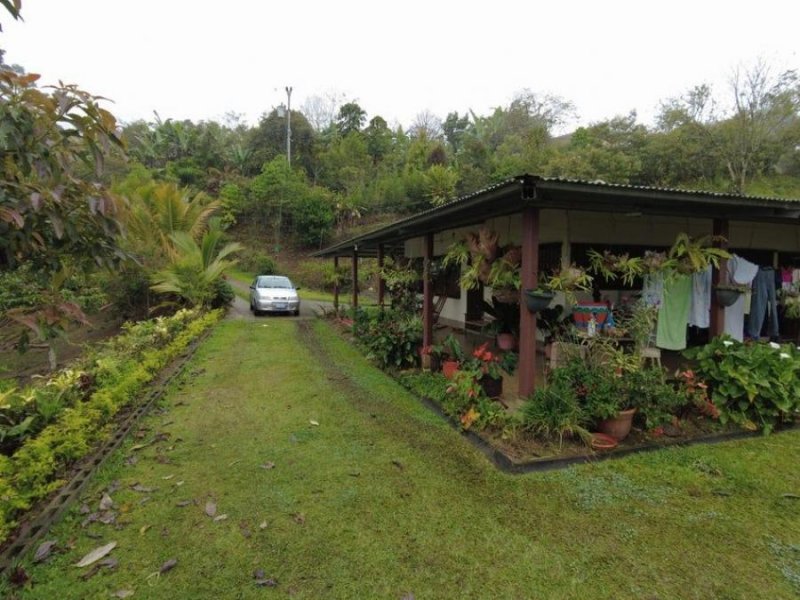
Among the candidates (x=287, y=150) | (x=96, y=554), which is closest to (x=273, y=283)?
(x=96, y=554)

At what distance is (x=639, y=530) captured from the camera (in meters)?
2.82

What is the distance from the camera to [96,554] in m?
2.53

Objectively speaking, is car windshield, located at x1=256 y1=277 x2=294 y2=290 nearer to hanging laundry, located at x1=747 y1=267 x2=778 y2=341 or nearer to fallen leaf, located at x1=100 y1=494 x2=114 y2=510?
fallen leaf, located at x1=100 y1=494 x2=114 y2=510

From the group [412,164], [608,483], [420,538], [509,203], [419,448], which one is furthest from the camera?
[412,164]

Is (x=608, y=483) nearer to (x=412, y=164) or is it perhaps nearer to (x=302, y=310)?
(x=302, y=310)

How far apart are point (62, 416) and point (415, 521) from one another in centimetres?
338

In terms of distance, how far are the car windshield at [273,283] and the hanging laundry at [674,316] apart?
41.4ft

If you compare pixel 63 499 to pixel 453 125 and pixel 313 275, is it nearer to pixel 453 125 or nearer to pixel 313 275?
pixel 313 275

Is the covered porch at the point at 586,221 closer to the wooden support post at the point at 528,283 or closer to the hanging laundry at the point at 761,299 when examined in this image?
the wooden support post at the point at 528,283

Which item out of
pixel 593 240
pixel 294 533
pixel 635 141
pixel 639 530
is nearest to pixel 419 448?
pixel 294 533

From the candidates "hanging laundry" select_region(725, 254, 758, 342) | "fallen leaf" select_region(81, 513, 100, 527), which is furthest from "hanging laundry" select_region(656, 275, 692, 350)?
"fallen leaf" select_region(81, 513, 100, 527)

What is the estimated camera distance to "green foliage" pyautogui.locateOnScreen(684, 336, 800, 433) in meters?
4.45

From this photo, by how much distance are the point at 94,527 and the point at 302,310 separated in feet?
45.3

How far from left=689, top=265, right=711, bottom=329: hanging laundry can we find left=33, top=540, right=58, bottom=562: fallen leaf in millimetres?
6551
